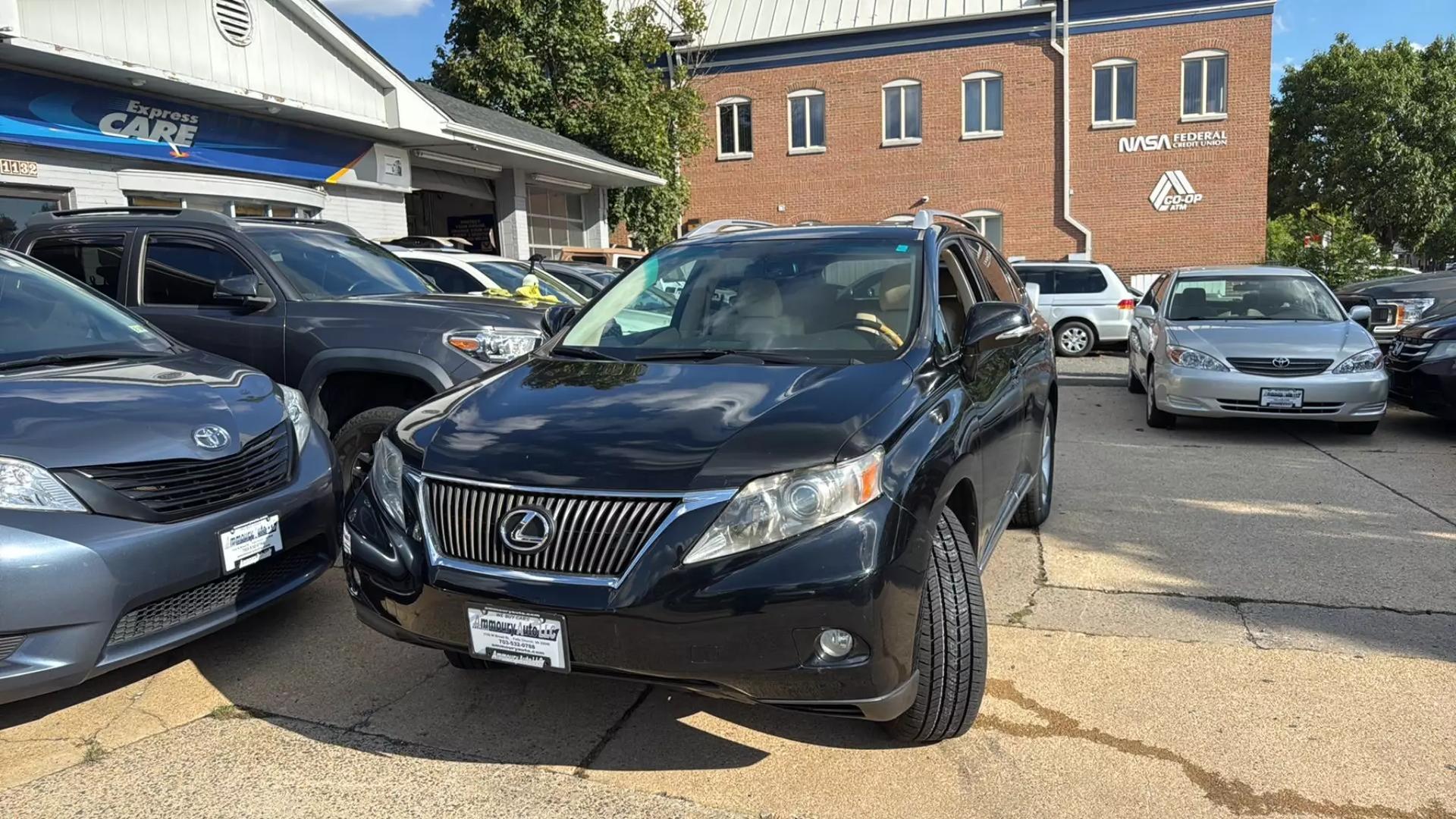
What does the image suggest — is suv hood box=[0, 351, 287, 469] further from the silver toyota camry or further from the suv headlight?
the silver toyota camry

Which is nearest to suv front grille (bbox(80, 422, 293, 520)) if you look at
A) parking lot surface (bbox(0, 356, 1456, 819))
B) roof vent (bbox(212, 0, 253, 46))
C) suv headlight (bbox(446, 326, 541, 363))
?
parking lot surface (bbox(0, 356, 1456, 819))

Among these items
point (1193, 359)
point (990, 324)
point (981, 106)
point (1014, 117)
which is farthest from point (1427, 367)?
point (981, 106)

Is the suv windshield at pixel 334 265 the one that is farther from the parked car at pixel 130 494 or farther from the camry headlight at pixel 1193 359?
the camry headlight at pixel 1193 359

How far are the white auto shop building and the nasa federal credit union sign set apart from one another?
0.05 ft

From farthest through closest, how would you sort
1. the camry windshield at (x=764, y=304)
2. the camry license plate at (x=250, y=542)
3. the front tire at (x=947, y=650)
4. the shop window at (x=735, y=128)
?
the shop window at (x=735, y=128) → the camry windshield at (x=764, y=304) → the camry license plate at (x=250, y=542) → the front tire at (x=947, y=650)

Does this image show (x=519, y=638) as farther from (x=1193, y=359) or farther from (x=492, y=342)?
(x=1193, y=359)

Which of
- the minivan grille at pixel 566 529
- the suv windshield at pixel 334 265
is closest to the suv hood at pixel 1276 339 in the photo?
the suv windshield at pixel 334 265

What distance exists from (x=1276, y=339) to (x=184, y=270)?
26.5ft

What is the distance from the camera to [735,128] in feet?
95.5

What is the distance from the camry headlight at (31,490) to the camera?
2904mm

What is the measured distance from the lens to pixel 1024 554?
16.2ft

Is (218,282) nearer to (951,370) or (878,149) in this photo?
(951,370)

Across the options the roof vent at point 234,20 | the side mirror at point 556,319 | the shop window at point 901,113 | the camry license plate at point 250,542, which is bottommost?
the camry license plate at point 250,542

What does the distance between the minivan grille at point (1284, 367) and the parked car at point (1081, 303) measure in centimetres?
800
